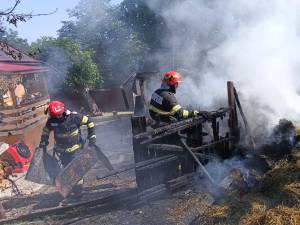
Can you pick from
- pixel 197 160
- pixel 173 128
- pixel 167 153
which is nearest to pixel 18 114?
pixel 167 153

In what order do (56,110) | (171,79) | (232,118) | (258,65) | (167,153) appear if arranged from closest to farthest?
1. (167,153)
2. (171,79)
3. (56,110)
4. (232,118)
5. (258,65)

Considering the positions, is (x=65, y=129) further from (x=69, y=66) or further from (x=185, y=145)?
(x=69, y=66)

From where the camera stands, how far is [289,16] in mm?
11367

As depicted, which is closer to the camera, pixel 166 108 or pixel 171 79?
pixel 166 108

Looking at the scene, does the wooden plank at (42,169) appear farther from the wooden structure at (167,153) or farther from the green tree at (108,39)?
the green tree at (108,39)

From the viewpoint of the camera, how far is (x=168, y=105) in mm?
7055

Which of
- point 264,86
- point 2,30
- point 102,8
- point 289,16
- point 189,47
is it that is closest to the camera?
point 2,30

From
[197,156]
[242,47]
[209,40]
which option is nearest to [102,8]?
[209,40]

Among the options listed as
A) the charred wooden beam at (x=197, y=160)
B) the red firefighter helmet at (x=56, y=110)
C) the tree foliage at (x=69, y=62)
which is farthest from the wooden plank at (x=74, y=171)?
the tree foliage at (x=69, y=62)

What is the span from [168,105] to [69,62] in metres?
16.5

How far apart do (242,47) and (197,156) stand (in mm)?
6008

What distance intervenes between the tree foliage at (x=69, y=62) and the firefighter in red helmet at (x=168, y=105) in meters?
15.4

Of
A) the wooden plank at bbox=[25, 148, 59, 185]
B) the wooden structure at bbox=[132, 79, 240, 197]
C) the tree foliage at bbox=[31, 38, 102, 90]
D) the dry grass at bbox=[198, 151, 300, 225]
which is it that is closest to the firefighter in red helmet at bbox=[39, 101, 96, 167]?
the wooden plank at bbox=[25, 148, 59, 185]

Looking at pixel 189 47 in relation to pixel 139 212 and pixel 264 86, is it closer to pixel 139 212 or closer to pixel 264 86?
pixel 264 86
